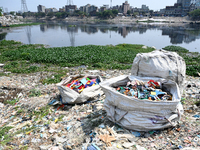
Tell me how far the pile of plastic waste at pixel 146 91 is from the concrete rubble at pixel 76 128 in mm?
601

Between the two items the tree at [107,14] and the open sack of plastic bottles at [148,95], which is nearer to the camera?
the open sack of plastic bottles at [148,95]

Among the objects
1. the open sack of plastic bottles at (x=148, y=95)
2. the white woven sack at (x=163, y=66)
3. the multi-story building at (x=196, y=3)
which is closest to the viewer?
the open sack of plastic bottles at (x=148, y=95)

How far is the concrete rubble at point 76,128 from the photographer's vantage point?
236 centimetres

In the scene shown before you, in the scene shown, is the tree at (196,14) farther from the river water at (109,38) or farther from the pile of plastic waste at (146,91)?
the pile of plastic waste at (146,91)

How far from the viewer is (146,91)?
299 centimetres

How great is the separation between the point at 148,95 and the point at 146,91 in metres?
0.15

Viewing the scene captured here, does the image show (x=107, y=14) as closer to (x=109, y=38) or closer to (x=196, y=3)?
(x=196, y=3)

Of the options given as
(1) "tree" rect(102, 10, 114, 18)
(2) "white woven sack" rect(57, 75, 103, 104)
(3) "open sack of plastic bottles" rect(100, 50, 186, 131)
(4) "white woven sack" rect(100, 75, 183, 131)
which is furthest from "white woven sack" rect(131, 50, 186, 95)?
(1) "tree" rect(102, 10, 114, 18)

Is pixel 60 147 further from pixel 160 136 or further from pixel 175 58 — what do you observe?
pixel 175 58

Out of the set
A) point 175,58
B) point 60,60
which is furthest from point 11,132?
point 60,60

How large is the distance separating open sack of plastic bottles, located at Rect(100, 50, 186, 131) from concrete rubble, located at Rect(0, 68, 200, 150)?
9.3 inches

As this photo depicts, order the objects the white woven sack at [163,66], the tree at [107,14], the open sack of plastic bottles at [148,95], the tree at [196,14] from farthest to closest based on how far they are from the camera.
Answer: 1. the tree at [107,14]
2. the tree at [196,14]
3. the white woven sack at [163,66]
4. the open sack of plastic bottles at [148,95]

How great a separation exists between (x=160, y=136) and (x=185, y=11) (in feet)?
318

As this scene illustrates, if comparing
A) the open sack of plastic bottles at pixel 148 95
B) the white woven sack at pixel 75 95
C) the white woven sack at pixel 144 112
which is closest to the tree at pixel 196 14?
the open sack of plastic bottles at pixel 148 95
